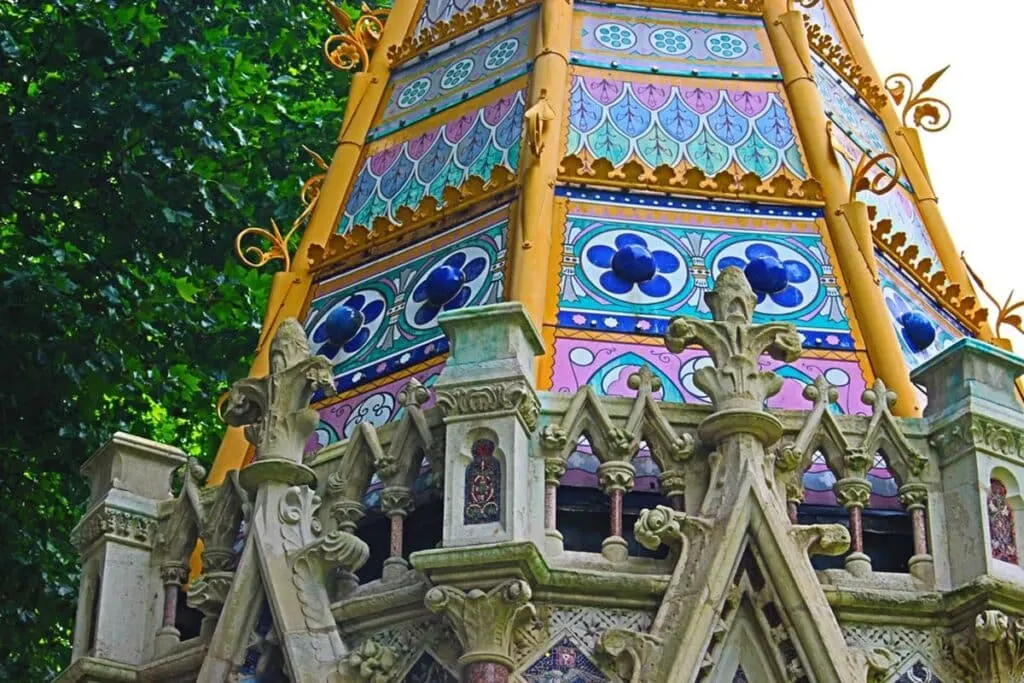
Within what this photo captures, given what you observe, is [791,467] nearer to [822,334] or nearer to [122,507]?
[822,334]

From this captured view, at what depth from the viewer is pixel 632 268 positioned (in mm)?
15836

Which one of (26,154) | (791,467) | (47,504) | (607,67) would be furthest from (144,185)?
(791,467)

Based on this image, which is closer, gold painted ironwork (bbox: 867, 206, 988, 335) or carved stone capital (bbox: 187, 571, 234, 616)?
carved stone capital (bbox: 187, 571, 234, 616)

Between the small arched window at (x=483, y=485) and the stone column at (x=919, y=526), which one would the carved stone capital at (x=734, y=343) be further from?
the small arched window at (x=483, y=485)

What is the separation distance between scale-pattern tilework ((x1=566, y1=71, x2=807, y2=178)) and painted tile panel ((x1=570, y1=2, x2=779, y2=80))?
0.16m

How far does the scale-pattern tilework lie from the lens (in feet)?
55.3

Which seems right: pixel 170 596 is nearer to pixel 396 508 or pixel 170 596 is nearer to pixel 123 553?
pixel 123 553

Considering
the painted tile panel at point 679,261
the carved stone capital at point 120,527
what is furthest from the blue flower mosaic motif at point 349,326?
the carved stone capital at point 120,527

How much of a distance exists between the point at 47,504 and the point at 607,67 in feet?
21.5

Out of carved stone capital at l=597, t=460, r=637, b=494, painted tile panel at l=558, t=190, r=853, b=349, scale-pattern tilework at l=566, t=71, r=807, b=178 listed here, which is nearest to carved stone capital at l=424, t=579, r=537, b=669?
carved stone capital at l=597, t=460, r=637, b=494

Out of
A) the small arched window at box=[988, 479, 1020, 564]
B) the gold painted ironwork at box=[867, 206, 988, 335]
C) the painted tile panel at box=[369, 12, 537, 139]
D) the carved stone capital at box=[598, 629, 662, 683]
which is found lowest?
the carved stone capital at box=[598, 629, 662, 683]

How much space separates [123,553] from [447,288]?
2830mm

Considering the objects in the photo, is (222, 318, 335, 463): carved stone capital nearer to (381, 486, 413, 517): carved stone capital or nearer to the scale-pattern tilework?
Answer: (381, 486, 413, 517): carved stone capital

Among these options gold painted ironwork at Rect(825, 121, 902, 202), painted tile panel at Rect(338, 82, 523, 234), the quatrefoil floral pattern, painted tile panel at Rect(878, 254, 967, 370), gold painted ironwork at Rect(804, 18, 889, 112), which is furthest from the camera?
gold painted ironwork at Rect(804, 18, 889, 112)
